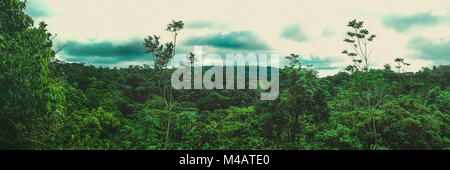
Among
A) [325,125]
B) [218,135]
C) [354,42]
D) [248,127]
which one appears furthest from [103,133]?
[354,42]

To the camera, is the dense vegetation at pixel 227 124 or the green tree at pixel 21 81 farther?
the dense vegetation at pixel 227 124

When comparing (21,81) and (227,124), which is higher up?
(21,81)

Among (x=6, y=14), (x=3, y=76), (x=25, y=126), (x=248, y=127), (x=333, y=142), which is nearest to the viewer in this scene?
(x=3, y=76)

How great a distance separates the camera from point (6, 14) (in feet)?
16.1

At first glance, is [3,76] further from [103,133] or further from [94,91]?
[94,91]

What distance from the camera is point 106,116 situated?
372 inches

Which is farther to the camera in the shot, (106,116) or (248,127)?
(106,116)

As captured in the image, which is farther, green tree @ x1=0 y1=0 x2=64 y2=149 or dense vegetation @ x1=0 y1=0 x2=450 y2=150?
dense vegetation @ x1=0 y1=0 x2=450 y2=150

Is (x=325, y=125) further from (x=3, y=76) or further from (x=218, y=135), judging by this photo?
(x=3, y=76)

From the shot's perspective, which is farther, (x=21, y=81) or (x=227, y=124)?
(x=227, y=124)

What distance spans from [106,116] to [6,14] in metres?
5.27

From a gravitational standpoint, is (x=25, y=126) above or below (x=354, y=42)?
below
